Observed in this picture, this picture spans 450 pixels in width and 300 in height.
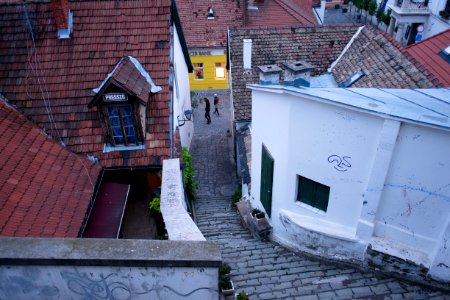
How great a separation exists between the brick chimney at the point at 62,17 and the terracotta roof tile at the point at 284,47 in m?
7.49

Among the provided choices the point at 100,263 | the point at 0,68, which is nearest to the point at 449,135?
the point at 100,263

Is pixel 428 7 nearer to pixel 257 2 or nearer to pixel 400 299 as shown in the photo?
pixel 257 2

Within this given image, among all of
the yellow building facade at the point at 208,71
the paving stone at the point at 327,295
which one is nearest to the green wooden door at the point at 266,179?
the paving stone at the point at 327,295

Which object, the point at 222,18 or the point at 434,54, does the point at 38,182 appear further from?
the point at 222,18

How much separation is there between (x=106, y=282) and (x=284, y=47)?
1518 cm

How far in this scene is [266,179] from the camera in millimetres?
11703

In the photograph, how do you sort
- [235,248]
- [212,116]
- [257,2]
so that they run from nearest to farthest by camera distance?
[235,248], [212,116], [257,2]

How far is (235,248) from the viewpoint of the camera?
11.6 m

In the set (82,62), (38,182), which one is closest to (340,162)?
(38,182)

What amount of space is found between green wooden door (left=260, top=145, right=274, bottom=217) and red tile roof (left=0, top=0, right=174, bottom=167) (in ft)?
9.60

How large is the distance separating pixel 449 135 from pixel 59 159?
31.5 ft

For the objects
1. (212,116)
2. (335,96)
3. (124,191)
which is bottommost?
(212,116)

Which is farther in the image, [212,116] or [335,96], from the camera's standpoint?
[212,116]

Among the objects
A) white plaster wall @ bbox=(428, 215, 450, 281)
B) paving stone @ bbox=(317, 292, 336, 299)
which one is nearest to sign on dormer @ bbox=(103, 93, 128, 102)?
paving stone @ bbox=(317, 292, 336, 299)
